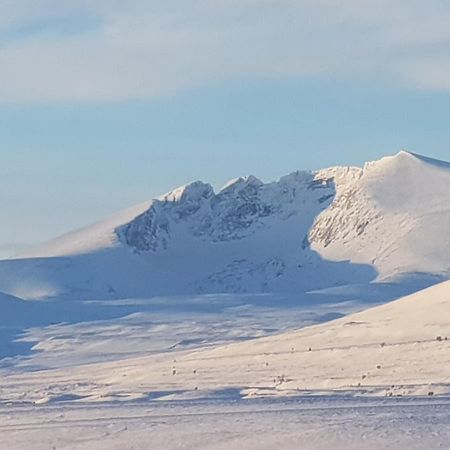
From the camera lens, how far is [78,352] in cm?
11444

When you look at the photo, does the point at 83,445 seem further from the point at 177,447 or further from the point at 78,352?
the point at 78,352

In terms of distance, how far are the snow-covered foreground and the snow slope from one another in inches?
319

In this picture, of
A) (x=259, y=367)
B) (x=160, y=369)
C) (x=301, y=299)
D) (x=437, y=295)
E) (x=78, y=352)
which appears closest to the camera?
(x=259, y=367)

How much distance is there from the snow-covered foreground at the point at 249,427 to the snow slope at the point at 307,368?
8104 mm

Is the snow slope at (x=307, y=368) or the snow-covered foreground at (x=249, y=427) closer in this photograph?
the snow-covered foreground at (x=249, y=427)

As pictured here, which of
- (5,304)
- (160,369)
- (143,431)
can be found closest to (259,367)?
(160,369)

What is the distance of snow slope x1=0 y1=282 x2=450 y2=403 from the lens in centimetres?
4934

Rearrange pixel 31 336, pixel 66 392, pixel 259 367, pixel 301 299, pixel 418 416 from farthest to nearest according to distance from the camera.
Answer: pixel 301 299 → pixel 31 336 → pixel 259 367 → pixel 66 392 → pixel 418 416

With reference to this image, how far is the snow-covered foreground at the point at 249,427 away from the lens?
90.1 feet

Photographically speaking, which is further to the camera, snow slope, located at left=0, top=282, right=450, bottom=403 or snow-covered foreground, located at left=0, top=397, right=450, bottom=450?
snow slope, located at left=0, top=282, right=450, bottom=403

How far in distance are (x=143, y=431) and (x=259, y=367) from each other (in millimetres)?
31655

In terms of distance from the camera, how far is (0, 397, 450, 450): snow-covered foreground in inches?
1081

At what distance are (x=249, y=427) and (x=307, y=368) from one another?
29304 millimetres

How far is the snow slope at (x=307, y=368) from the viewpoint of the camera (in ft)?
162
